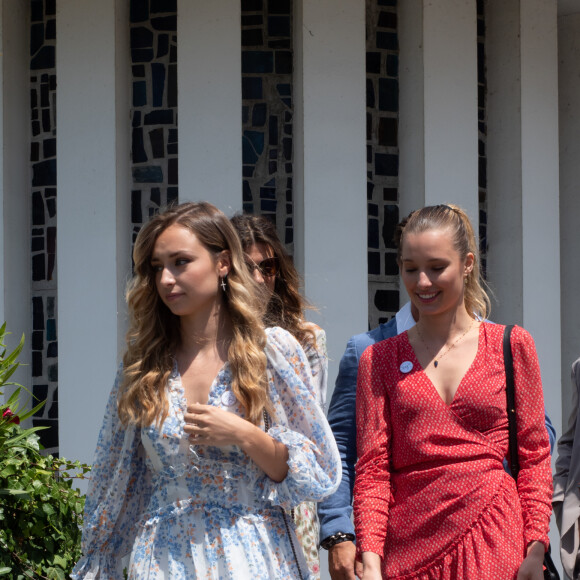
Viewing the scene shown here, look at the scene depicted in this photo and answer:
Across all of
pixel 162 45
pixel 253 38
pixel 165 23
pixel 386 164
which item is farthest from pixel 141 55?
pixel 386 164

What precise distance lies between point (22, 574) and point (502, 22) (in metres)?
4.94

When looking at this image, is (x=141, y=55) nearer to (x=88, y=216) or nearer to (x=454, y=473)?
(x=88, y=216)

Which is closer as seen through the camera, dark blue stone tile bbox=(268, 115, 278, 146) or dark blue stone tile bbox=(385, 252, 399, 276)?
dark blue stone tile bbox=(268, 115, 278, 146)

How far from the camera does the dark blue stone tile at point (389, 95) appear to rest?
714cm

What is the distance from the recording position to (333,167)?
662cm

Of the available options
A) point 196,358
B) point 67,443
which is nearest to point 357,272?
point 67,443

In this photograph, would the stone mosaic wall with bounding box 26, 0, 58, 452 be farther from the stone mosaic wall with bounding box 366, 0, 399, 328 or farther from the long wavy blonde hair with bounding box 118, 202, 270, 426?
the long wavy blonde hair with bounding box 118, 202, 270, 426

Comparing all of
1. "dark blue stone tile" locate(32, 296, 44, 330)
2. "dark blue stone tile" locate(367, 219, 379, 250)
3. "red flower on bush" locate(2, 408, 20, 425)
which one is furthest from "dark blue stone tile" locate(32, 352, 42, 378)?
"red flower on bush" locate(2, 408, 20, 425)

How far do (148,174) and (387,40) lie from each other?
5.88 ft

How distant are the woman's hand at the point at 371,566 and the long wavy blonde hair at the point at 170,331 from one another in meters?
0.48

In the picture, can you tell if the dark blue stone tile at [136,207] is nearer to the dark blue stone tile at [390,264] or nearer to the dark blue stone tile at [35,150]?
the dark blue stone tile at [35,150]

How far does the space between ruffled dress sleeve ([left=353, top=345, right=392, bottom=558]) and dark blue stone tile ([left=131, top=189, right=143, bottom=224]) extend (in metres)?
3.81

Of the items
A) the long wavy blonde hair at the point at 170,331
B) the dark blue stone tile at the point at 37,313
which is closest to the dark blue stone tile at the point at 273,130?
the dark blue stone tile at the point at 37,313

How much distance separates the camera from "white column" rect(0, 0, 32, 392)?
673 cm
